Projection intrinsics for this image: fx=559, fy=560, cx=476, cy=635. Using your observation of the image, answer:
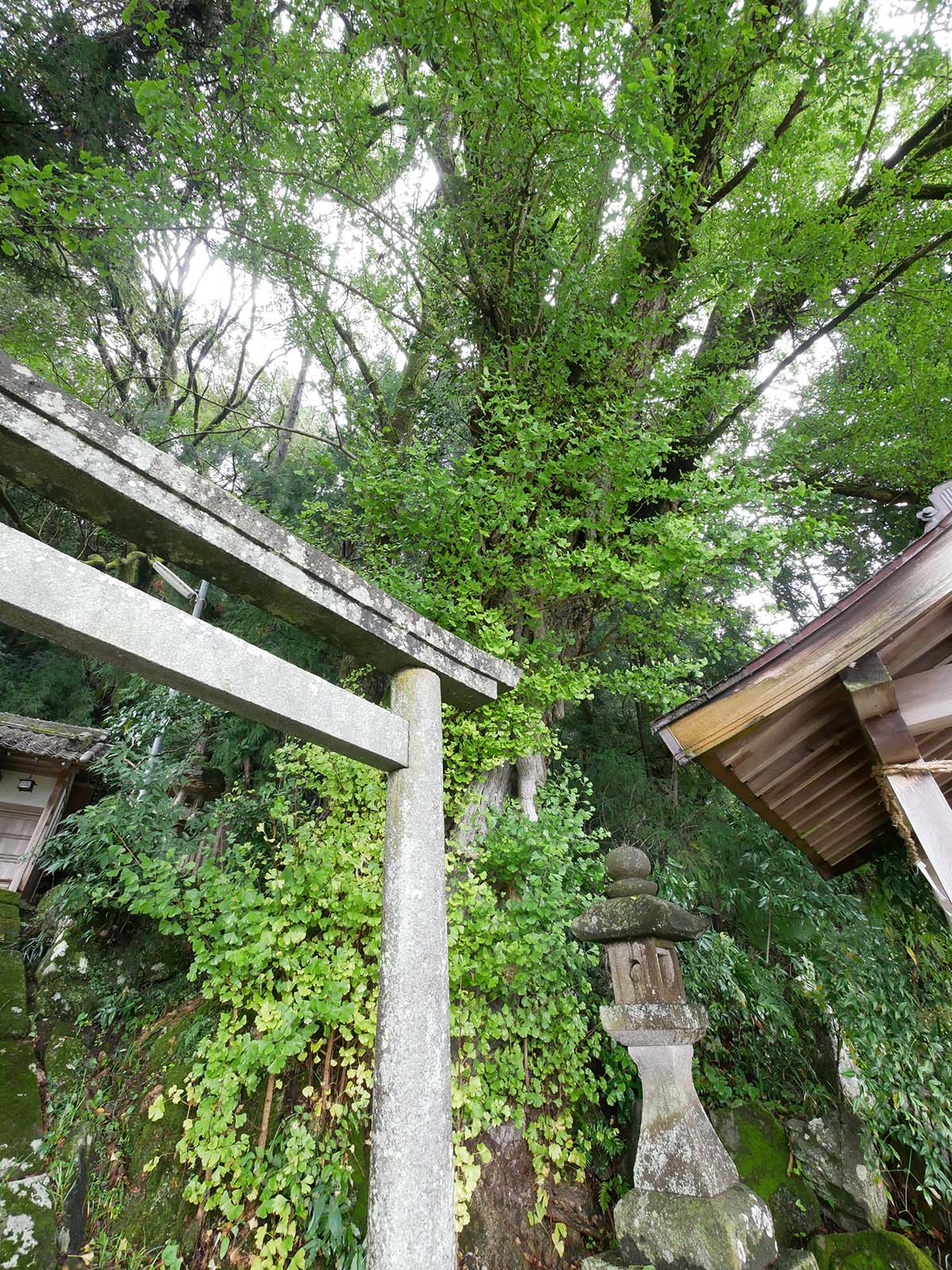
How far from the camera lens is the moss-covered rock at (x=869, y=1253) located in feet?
9.57

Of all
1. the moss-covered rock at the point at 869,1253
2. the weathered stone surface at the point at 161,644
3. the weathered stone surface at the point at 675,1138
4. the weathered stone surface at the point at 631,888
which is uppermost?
the weathered stone surface at the point at 161,644

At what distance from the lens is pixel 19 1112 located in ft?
12.3

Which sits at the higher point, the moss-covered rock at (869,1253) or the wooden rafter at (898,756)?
the wooden rafter at (898,756)

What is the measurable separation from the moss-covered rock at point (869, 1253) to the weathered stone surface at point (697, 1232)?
2.14 ft

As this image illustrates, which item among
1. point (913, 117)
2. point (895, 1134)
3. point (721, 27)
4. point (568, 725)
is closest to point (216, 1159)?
point (895, 1134)

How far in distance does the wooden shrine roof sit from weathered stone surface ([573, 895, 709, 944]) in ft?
2.64

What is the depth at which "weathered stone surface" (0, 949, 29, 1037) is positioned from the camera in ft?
14.6

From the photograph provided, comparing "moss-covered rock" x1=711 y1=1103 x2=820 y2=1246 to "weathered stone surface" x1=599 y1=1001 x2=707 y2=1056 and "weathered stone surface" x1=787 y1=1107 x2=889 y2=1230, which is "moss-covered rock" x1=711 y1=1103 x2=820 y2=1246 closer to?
"weathered stone surface" x1=787 y1=1107 x2=889 y2=1230

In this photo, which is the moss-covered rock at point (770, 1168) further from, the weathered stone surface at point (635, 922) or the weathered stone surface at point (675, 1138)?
the weathered stone surface at point (635, 922)

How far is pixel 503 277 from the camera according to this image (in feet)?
19.1

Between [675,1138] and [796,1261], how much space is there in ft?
2.23

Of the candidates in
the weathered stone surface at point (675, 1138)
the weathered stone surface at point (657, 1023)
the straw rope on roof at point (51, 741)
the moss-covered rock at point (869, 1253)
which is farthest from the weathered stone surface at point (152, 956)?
the moss-covered rock at point (869, 1253)

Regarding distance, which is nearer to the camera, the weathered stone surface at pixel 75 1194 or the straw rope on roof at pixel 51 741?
the weathered stone surface at pixel 75 1194

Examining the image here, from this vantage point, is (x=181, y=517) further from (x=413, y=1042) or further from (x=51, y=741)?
(x=51, y=741)
